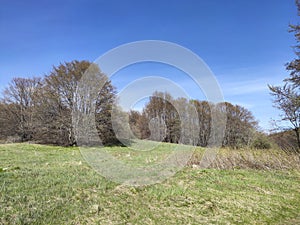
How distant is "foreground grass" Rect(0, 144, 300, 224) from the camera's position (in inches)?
111

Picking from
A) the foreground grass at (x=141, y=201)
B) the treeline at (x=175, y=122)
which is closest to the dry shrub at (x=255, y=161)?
the foreground grass at (x=141, y=201)

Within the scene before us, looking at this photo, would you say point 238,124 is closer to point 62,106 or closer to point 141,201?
point 62,106

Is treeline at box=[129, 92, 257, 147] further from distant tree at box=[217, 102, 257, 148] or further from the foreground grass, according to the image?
the foreground grass

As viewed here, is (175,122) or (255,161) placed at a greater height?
(175,122)

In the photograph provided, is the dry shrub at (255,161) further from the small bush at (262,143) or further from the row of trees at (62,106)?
the row of trees at (62,106)

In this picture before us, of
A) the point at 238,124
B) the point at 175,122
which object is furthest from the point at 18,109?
the point at 238,124

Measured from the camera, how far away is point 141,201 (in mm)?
3535

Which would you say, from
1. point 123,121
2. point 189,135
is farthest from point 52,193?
point 123,121

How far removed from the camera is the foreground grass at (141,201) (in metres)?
2.82

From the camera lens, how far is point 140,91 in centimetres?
660

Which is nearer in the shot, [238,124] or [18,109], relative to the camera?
[18,109]

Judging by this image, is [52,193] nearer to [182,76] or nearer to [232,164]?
[182,76]

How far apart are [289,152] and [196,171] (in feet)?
14.9

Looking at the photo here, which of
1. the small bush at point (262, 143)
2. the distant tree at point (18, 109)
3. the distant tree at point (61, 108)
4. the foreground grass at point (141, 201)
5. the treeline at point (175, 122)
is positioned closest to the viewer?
the foreground grass at point (141, 201)
